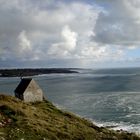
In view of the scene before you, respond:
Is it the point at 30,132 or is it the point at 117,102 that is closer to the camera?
the point at 30,132

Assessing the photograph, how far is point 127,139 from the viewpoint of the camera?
4744 centimetres

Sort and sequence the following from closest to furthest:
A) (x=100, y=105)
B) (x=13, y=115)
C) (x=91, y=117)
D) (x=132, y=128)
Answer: (x=13, y=115), (x=132, y=128), (x=91, y=117), (x=100, y=105)

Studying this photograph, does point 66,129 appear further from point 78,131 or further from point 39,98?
point 39,98

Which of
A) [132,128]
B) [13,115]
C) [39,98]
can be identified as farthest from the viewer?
[39,98]

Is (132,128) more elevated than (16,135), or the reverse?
(16,135)

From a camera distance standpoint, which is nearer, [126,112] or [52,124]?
[52,124]

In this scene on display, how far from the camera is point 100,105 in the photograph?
10669cm

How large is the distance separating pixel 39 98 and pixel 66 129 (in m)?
32.8

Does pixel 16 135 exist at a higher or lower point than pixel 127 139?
higher

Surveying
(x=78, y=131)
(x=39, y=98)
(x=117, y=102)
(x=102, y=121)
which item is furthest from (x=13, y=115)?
(x=117, y=102)

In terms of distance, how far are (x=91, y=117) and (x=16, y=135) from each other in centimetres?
5373

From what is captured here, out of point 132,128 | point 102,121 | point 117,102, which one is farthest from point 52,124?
point 117,102

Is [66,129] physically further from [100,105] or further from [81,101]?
[81,101]

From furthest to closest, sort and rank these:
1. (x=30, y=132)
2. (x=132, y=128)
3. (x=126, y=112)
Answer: (x=126, y=112)
(x=132, y=128)
(x=30, y=132)
